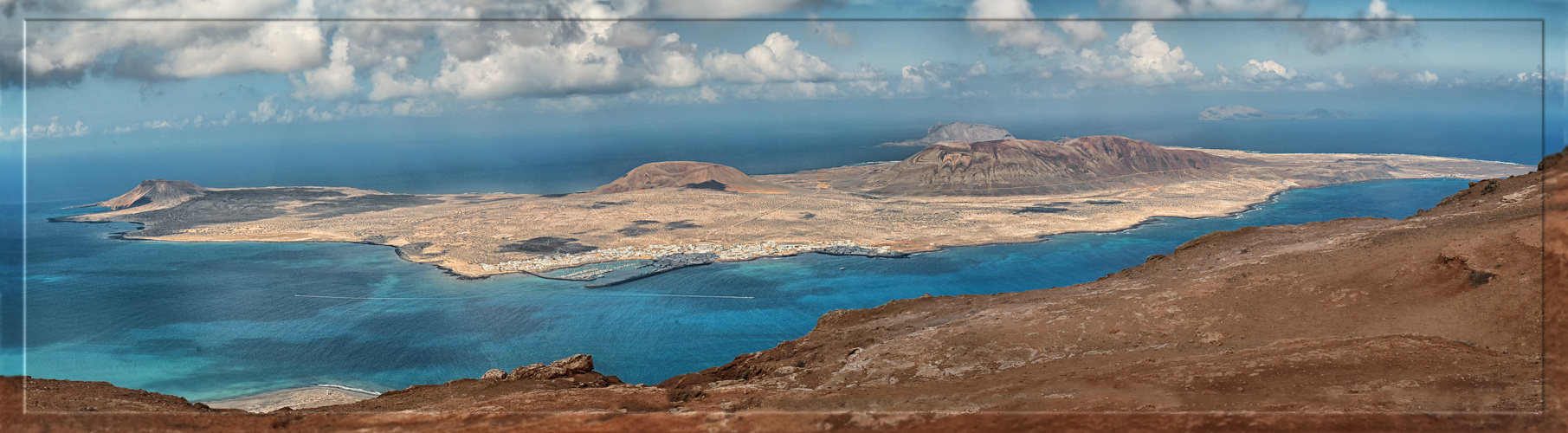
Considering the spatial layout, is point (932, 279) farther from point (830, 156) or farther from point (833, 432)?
point (830, 156)

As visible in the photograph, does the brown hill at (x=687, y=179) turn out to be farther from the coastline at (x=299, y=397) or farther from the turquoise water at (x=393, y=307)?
the coastline at (x=299, y=397)

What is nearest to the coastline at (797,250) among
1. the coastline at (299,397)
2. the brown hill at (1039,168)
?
the brown hill at (1039,168)

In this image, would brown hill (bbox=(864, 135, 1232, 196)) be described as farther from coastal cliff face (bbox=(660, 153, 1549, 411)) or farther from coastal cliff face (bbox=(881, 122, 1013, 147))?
coastal cliff face (bbox=(660, 153, 1549, 411))

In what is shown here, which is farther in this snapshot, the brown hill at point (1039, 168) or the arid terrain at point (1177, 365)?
the brown hill at point (1039, 168)

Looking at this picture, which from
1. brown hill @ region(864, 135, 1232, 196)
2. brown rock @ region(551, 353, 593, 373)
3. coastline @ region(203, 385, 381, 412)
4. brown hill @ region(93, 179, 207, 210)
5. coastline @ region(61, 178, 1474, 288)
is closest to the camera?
brown rock @ region(551, 353, 593, 373)

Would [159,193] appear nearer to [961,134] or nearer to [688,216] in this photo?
[688,216]

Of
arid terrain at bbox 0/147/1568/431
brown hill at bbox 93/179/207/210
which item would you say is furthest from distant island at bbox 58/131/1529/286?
arid terrain at bbox 0/147/1568/431

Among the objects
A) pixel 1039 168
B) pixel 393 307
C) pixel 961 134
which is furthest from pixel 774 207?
pixel 961 134
